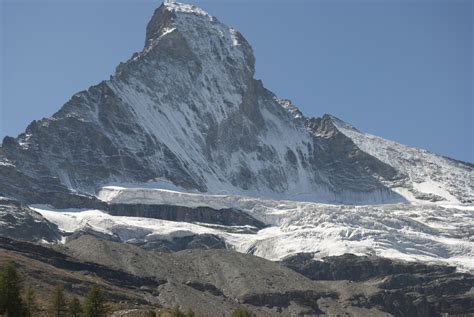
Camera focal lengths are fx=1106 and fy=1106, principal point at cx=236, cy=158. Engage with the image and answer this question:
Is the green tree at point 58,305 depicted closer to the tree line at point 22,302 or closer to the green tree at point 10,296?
the tree line at point 22,302

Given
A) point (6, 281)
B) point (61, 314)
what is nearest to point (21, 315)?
point (6, 281)

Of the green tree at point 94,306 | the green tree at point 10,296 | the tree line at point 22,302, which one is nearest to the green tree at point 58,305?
the tree line at point 22,302

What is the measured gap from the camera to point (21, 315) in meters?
172

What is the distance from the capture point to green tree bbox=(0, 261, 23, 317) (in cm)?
17125

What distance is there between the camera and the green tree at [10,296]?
171m

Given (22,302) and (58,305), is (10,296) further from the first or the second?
(58,305)

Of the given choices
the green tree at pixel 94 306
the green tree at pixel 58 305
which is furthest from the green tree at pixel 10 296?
the green tree at pixel 58 305

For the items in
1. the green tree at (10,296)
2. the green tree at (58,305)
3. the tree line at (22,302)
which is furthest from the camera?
the green tree at (58,305)

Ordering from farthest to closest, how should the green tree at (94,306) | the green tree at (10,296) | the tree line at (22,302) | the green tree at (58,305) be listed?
the green tree at (58,305), the green tree at (94,306), the tree line at (22,302), the green tree at (10,296)

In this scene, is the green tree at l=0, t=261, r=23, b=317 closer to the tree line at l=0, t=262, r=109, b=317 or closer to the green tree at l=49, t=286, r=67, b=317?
the tree line at l=0, t=262, r=109, b=317

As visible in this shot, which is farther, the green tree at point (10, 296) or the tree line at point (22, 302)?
the tree line at point (22, 302)

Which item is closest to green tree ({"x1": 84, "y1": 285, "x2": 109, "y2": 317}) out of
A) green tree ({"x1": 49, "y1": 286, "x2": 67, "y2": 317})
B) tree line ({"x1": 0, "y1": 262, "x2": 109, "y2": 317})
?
tree line ({"x1": 0, "y1": 262, "x2": 109, "y2": 317})

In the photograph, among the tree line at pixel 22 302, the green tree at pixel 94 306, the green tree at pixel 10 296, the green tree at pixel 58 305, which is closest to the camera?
the green tree at pixel 10 296

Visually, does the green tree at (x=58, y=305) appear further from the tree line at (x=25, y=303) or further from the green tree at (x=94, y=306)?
the green tree at (x=94, y=306)
